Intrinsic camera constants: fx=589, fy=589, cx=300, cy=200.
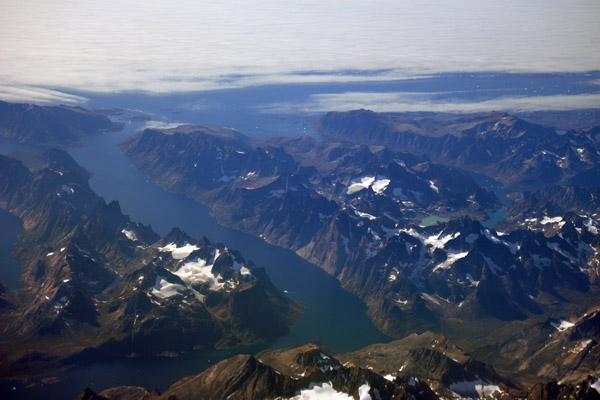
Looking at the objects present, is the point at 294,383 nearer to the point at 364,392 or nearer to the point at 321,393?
the point at 321,393

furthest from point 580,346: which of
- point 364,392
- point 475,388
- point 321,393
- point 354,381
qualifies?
point 321,393

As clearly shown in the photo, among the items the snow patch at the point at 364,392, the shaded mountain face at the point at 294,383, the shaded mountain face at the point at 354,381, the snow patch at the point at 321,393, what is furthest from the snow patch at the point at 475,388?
the snow patch at the point at 321,393

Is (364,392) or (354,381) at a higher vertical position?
(354,381)

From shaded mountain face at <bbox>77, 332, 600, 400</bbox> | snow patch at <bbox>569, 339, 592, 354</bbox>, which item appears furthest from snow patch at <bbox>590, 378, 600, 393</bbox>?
snow patch at <bbox>569, 339, 592, 354</bbox>

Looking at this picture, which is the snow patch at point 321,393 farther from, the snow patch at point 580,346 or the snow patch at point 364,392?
the snow patch at point 580,346

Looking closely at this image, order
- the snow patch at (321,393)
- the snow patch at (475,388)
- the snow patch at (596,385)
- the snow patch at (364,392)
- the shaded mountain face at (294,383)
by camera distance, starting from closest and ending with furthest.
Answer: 1. the snow patch at (596,385)
2. the snow patch at (364,392)
3. the snow patch at (321,393)
4. the shaded mountain face at (294,383)
5. the snow patch at (475,388)

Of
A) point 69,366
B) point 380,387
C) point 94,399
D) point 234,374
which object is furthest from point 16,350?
point 380,387

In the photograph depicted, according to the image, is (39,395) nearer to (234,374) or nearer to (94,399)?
(94,399)

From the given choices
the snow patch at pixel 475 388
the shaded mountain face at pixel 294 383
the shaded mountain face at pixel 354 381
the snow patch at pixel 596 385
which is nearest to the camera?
the snow patch at pixel 596 385

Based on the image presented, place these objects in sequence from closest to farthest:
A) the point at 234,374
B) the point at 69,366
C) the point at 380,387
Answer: the point at 380,387
the point at 234,374
the point at 69,366

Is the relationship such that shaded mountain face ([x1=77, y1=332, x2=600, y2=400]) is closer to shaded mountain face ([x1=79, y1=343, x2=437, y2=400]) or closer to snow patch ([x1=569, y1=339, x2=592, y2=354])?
shaded mountain face ([x1=79, y1=343, x2=437, y2=400])

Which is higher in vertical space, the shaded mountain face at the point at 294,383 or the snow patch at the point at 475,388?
the shaded mountain face at the point at 294,383
